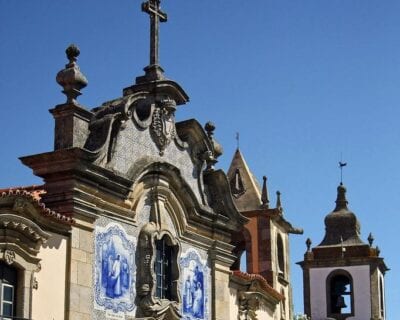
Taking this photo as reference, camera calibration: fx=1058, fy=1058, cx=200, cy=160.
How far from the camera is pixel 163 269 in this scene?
23.2 metres

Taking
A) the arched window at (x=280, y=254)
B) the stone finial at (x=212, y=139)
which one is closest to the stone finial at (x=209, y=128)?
the stone finial at (x=212, y=139)

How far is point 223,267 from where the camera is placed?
25.7m

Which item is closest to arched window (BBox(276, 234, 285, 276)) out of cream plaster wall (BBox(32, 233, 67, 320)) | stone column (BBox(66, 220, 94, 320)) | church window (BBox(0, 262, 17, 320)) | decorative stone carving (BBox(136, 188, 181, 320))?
decorative stone carving (BBox(136, 188, 181, 320))

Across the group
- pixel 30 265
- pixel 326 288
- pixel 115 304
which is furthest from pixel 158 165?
pixel 326 288

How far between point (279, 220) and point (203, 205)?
8363 millimetres

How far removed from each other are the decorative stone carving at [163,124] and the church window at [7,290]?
→ 6292 mm

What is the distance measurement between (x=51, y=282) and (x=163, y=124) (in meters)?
5.89

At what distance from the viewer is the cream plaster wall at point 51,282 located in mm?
18781

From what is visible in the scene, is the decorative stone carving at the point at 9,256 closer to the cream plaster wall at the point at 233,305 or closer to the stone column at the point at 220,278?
the stone column at the point at 220,278

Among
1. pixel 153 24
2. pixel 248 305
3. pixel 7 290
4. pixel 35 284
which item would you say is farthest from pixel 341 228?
pixel 7 290

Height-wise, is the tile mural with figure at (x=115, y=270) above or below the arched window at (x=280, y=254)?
below

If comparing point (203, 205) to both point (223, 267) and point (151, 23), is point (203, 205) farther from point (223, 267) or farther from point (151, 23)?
point (151, 23)

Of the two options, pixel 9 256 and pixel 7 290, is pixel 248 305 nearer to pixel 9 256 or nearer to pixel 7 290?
pixel 7 290

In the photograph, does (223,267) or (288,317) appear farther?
(288,317)
